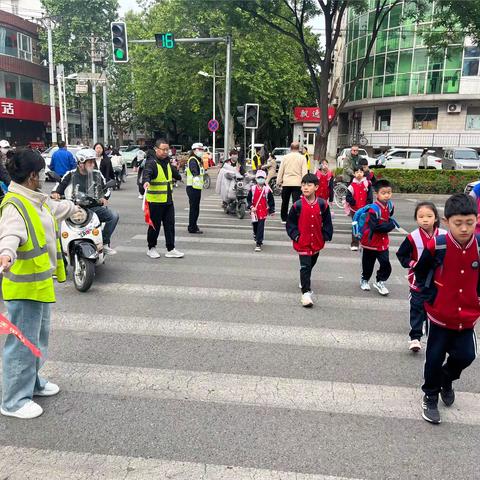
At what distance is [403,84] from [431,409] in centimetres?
3638

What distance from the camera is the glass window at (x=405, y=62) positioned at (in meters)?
35.5

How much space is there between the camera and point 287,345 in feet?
15.6

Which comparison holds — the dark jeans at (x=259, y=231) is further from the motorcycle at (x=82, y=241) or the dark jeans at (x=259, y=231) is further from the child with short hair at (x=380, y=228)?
Answer: the motorcycle at (x=82, y=241)

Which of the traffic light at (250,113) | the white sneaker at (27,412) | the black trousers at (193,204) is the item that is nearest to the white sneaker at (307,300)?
the white sneaker at (27,412)

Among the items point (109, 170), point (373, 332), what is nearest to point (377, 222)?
point (373, 332)

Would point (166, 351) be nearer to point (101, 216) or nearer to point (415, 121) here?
point (101, 216)

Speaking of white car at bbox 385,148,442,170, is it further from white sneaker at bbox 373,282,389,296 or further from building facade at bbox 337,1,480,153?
white sneaker at bbox 373,282,389,296

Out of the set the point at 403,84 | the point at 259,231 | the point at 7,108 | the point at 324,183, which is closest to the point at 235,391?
the point at 259,231

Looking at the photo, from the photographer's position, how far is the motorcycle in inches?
248

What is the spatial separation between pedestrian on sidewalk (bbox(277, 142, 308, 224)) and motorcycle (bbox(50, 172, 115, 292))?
5.36 metres

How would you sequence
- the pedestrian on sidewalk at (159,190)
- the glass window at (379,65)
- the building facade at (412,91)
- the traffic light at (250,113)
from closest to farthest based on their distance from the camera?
the pedestrian on sidewalk at (159,190)
the traffic light at (250,113)
the building facade at (412,91)
the glass window at (379,65)

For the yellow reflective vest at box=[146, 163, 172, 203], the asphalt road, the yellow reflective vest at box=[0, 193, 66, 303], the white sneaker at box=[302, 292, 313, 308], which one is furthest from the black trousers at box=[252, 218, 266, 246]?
the yellow reflective vest at box=[0, 193, 66, 303]

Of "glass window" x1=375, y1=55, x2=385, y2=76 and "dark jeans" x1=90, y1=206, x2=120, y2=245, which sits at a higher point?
"glass window" x1=375, y1=55, x2=385, y2=76

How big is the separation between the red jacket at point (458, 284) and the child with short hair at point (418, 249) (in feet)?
2.51
